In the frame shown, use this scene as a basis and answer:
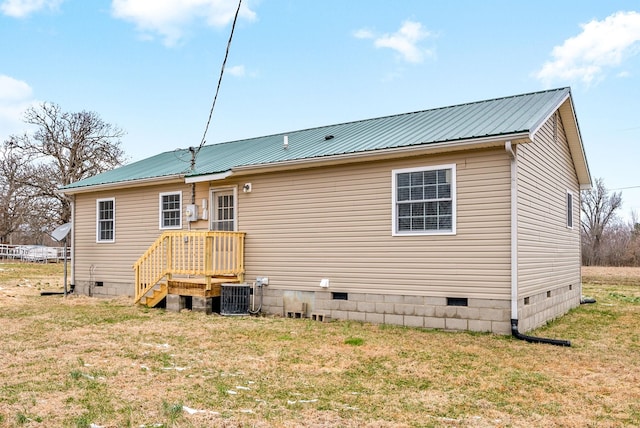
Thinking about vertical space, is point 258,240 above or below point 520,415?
above

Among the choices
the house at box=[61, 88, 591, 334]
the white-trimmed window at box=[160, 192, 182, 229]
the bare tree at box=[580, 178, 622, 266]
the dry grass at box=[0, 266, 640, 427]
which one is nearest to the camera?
the dry grass at box=[0, 266, 640, 427]

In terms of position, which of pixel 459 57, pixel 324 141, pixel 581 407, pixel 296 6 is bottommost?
pixel 581 407

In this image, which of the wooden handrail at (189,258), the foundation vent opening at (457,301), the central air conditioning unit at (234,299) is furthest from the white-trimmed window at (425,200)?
the wooden handrail at (189,258)

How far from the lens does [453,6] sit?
14.3 metres

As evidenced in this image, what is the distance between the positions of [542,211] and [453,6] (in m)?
7.09

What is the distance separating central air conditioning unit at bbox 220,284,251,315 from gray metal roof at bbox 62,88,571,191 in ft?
8.41

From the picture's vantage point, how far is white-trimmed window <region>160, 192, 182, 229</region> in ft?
41.4

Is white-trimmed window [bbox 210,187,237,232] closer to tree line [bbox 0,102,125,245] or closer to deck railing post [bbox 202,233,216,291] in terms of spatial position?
deck railing post [bbox 202,233,216,291]

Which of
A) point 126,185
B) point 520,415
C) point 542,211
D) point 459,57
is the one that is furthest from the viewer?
point 459,57

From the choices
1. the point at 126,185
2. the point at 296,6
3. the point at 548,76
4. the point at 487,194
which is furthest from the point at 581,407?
the point at 548,76

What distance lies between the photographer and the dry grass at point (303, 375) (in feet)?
14.4

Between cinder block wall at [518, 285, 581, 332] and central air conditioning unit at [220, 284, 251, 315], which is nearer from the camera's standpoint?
cinder block wall at [518, 285, 581, 332]

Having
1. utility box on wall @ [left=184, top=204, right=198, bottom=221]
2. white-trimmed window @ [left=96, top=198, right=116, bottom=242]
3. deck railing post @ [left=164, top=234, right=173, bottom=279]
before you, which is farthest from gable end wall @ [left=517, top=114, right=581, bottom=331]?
white-trimmed window @ [left=96, top=198, right=116, bottom=242]

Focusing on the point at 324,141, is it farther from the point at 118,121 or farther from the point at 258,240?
the point at 118,121
